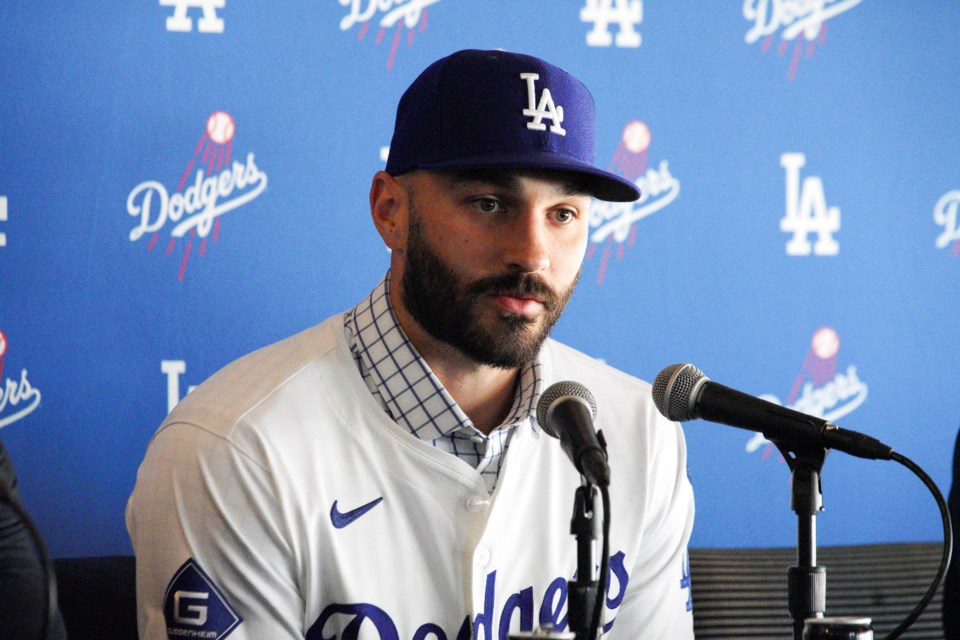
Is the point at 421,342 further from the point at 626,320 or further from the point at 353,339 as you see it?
the point at 626,320

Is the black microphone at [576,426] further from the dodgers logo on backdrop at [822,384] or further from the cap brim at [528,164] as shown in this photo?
the dodgers logo on backdrop at [822,384]

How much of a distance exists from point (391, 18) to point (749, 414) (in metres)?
1.31

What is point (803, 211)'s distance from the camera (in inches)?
90.5

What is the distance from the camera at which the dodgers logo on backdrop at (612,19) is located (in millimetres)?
2209

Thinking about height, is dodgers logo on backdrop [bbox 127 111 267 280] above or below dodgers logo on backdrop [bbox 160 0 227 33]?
below

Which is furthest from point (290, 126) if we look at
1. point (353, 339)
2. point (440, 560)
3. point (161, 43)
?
point (440, 560)

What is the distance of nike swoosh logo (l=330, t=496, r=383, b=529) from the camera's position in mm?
1396

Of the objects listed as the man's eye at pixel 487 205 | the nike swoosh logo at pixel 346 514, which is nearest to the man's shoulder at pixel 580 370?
the man's eye at pixel 487 205

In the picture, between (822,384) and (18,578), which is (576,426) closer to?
(18,578)

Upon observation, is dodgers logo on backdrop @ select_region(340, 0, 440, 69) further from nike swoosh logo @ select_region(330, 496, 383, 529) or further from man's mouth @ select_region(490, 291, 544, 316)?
nike swoosh logo @ select_region(330, 496, 383, 529)

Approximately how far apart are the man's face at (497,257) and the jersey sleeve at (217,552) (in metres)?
0.33

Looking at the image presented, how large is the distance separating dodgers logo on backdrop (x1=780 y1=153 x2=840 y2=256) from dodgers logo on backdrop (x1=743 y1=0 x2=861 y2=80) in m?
0.19

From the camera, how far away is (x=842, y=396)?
2312 millimetres

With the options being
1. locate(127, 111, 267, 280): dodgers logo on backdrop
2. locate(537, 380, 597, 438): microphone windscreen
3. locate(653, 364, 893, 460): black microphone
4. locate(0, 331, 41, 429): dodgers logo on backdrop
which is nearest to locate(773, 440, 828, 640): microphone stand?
locate(653, 364, 893, 460): black microphone
